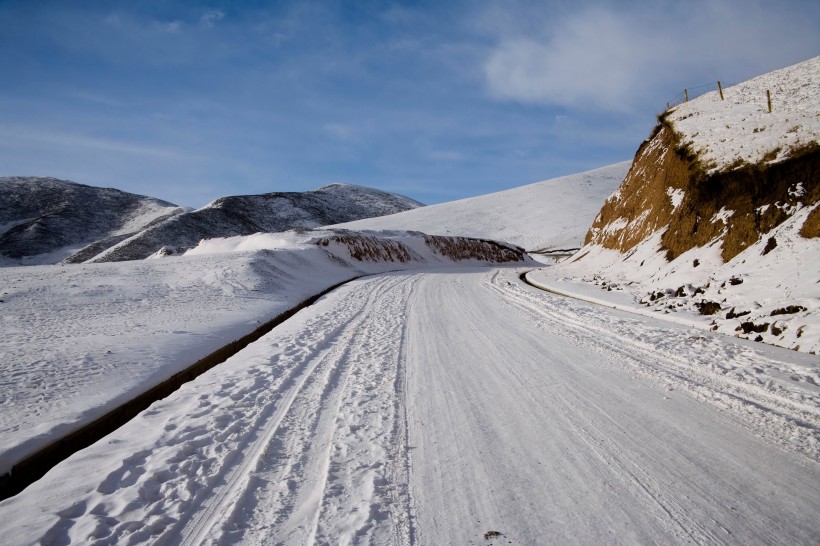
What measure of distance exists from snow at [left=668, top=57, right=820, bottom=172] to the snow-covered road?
8.08 metres

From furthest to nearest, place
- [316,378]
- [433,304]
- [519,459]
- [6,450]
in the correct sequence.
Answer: [433,304]
[316,378]
[6,450]
[519,459]

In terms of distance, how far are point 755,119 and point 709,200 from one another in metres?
3.57

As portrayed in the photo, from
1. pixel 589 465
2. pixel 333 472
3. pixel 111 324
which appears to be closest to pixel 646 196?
pixel 589 465

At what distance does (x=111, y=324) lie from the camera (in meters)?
8.99

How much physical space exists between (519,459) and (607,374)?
2624 millimetres

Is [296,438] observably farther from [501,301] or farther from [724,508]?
[501,301]

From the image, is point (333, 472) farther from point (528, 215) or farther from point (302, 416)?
point (528, 215)

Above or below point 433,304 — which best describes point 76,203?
above

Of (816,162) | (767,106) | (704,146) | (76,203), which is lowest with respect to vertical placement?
(816,162)

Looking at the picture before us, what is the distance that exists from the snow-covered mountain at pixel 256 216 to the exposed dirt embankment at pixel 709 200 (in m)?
36.2

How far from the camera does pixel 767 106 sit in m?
14.0

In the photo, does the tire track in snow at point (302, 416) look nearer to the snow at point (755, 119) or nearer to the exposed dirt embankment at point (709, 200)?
the exposed dirt embankment at point (709, 200)

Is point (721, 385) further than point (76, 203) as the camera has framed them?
No

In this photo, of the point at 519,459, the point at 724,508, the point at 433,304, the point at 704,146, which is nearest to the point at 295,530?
the point at 519,459
